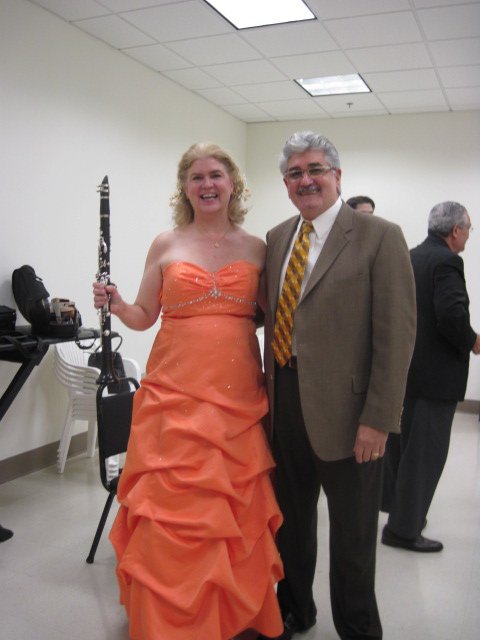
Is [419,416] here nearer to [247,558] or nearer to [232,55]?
[247,558]

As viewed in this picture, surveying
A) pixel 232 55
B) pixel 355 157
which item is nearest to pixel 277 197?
pixel 355 157

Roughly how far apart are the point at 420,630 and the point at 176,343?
4.44 feet

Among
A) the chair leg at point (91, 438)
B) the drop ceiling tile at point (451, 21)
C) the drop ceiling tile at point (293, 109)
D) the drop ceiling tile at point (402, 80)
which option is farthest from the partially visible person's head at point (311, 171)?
the drop ceiling tile at point (293, 109)

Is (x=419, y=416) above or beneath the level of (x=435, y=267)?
beneath

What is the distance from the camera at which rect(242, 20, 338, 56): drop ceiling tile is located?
12.5ft

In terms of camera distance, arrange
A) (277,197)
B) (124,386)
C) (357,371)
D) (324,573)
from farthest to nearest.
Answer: (277,197), (124,386), (324,573), (357,371)

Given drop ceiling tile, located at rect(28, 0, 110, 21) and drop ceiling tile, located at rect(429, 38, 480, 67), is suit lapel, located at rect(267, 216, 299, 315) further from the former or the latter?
drop ceiling tile, located at rect(429, 38, 480, 67)

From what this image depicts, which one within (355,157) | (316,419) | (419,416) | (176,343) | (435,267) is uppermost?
(355,157)

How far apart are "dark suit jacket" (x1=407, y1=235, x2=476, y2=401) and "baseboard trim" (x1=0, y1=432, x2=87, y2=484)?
236cm

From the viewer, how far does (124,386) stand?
3.38 m

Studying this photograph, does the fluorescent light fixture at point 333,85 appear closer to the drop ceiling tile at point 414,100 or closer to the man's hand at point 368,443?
the drop ceiling tile at point 414,100

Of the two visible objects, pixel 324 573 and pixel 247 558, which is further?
pixel 324 573

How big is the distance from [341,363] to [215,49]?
3.21 metres

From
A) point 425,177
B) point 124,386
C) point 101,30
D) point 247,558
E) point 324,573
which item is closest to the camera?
point 247,558
